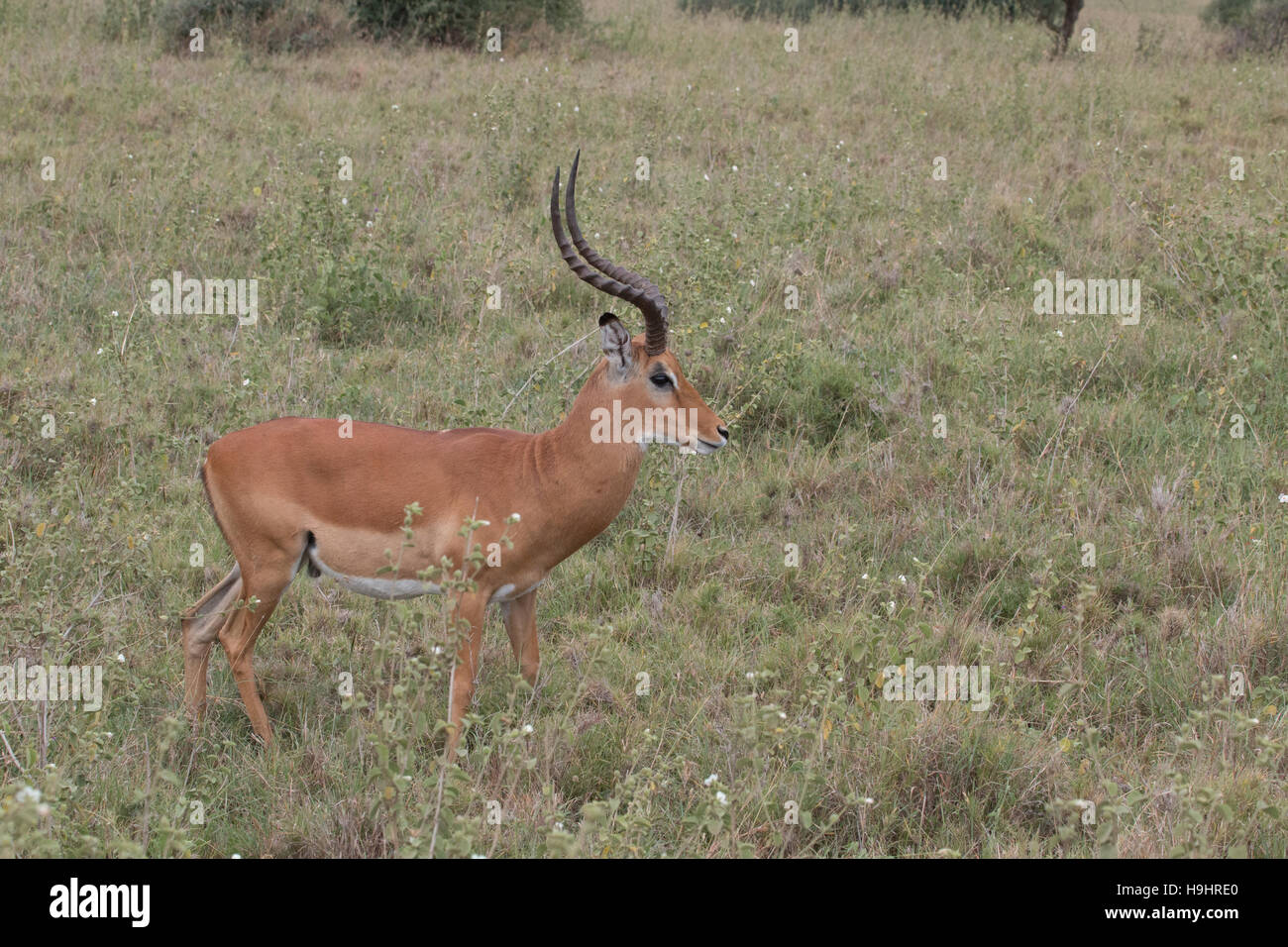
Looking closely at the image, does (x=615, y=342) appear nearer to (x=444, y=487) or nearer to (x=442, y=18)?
(x=444, y=487)

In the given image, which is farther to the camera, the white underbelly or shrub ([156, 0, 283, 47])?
shrub ([156, 0, 283, 47])

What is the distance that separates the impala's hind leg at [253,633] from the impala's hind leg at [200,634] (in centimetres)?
12

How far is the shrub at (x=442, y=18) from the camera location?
1461 centimetres

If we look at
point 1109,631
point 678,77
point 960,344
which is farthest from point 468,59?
point 1109,631

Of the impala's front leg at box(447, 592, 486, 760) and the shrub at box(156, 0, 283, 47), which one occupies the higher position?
the shrub at box(156, 0, 283, 47)

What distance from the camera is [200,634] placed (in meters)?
4.98

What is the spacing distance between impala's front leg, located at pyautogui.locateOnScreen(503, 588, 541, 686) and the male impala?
18cm

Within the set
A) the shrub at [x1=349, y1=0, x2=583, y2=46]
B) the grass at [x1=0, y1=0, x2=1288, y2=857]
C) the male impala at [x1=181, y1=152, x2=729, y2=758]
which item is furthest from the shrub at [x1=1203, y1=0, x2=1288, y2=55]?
the male impala at [x1=181, y1=152, x2=729, y2=758]

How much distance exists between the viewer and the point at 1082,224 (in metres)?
→ 9.75

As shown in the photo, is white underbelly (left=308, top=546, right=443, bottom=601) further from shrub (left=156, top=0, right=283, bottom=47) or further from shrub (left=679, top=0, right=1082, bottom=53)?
shrub (left=679, top=0, right=1082, bottom=53)

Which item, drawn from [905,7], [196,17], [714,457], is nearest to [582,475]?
[714,457]

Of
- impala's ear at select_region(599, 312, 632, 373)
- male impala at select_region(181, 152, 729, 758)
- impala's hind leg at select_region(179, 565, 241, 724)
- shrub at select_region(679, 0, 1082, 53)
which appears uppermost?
shrub at select_region(679, 0, 1082, 53)

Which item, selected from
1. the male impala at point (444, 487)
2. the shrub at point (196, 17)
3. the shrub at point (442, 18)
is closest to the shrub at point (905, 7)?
the shrub at point (442, 18)

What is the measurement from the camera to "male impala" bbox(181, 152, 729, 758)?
467 centimetres
